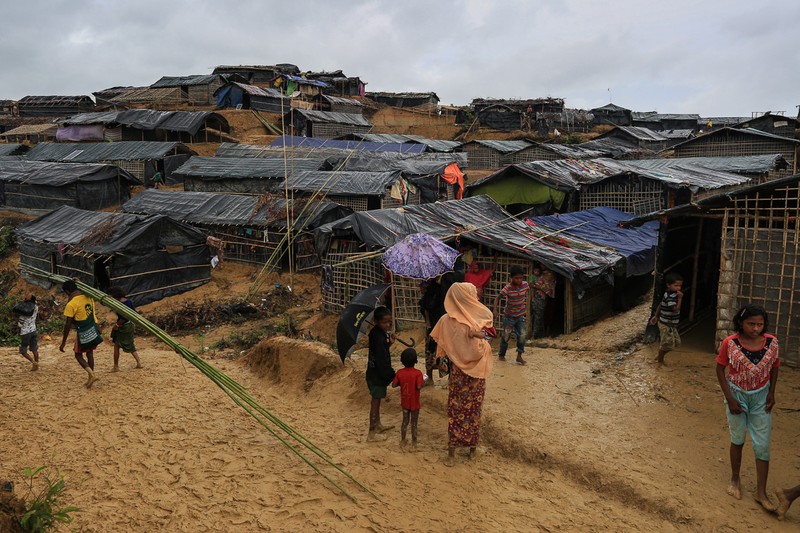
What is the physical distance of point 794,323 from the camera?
7371mm

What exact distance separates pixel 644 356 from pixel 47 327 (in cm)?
1301

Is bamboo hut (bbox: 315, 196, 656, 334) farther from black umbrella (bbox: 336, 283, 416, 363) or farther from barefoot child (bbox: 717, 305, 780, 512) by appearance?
barefoot child (bbox: 717, 305, 780, 512)

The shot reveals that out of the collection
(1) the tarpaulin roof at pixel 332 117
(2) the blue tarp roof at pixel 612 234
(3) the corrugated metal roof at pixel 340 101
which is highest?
(3) the corrugated metal roof at pixel 340 101

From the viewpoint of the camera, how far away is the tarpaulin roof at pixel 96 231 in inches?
628

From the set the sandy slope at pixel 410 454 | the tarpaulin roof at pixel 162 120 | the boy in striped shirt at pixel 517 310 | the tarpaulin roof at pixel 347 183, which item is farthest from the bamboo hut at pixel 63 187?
the boy in striped shirt at pixel 517 310

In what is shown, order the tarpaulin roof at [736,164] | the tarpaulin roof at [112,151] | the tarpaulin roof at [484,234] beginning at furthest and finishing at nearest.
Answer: the tarpaulin roof at [112,151] < the tarpaulin roof at [736,164] < the tarpaulin roof at [484,234]

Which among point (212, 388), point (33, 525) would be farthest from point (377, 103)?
point (33, 525)

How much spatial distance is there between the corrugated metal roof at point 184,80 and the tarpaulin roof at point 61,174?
54.7 feet

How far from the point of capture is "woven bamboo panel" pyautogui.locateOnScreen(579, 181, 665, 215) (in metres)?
17.7

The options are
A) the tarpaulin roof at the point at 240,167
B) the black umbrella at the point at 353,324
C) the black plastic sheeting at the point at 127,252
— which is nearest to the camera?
the black umbrella at the point at 353,324

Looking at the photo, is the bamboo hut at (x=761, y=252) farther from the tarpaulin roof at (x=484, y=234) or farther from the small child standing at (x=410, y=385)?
the small child standing at (x=410, y=385)

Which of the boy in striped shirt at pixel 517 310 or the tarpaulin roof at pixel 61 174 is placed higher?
the tarpaulin roof at pixel 61 174

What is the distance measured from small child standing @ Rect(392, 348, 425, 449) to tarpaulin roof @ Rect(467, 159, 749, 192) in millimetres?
13556

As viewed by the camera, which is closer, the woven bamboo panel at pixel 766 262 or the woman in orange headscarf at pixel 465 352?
the woman in orange headscarf at pixel 465 352
